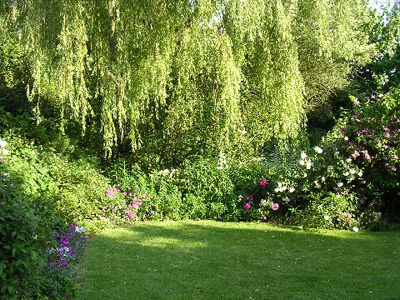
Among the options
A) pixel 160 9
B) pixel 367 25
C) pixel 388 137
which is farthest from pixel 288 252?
pixel 367 25

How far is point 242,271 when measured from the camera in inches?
172

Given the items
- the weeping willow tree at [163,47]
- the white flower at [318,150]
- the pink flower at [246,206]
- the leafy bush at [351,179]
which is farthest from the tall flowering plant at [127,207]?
the white flower at [318,150]

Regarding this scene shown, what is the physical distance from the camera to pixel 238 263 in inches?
182

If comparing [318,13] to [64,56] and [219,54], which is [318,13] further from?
[64,56]

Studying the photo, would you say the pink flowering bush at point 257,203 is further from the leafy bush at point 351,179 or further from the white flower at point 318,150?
the white flower at point 318,150

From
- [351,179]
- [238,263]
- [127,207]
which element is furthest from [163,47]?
[351,179]

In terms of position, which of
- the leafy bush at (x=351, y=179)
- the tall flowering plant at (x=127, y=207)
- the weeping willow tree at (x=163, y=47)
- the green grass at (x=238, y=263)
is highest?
the weeping willow tree at (x=163, y=47)

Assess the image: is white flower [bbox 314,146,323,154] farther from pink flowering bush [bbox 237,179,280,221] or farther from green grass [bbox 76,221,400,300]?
green grass [bbox 76,221,400,300]

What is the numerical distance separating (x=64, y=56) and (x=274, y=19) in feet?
9.20

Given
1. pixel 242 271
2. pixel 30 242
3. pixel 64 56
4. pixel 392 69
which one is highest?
pixel 392 69

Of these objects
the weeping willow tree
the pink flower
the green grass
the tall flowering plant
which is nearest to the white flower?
the weeping willow tree

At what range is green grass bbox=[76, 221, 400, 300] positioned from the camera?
3.85 m

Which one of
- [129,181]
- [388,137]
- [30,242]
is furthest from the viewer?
[129,181]

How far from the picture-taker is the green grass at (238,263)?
12.6 ft
